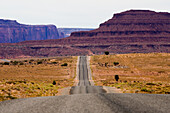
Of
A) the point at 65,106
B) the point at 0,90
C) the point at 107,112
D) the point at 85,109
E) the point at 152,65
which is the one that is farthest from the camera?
the point at 152,65

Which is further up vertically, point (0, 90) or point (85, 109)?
point (85, 109)

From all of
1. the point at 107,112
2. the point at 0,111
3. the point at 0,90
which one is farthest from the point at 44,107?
the point at 0,90

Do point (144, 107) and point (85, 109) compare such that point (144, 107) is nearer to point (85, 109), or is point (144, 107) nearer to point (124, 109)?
point (124, 109)

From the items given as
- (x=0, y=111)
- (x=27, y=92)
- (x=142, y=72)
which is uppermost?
(x=0, y=111)

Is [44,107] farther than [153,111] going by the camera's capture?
Yes

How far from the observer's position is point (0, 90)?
25469mm

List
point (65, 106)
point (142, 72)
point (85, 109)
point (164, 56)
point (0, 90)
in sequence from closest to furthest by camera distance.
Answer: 1. point (85, 109)
2. point (65, 106)
3. point (0, 90)
4. point (142, 72)
5. point (164, 56)

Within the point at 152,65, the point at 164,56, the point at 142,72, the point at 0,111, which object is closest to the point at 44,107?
the point at 0,111

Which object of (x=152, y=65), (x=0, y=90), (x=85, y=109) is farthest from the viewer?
(x=152, y=65)

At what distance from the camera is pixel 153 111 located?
12312mm

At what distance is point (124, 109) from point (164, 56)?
10950cm

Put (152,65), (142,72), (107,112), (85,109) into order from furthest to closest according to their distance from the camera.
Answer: (152,65), (142,72), (85,109), (107,112)

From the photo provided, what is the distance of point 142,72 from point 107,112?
73784 millimetres

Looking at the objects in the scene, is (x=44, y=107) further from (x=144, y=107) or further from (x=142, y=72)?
(x=142, y=72)
